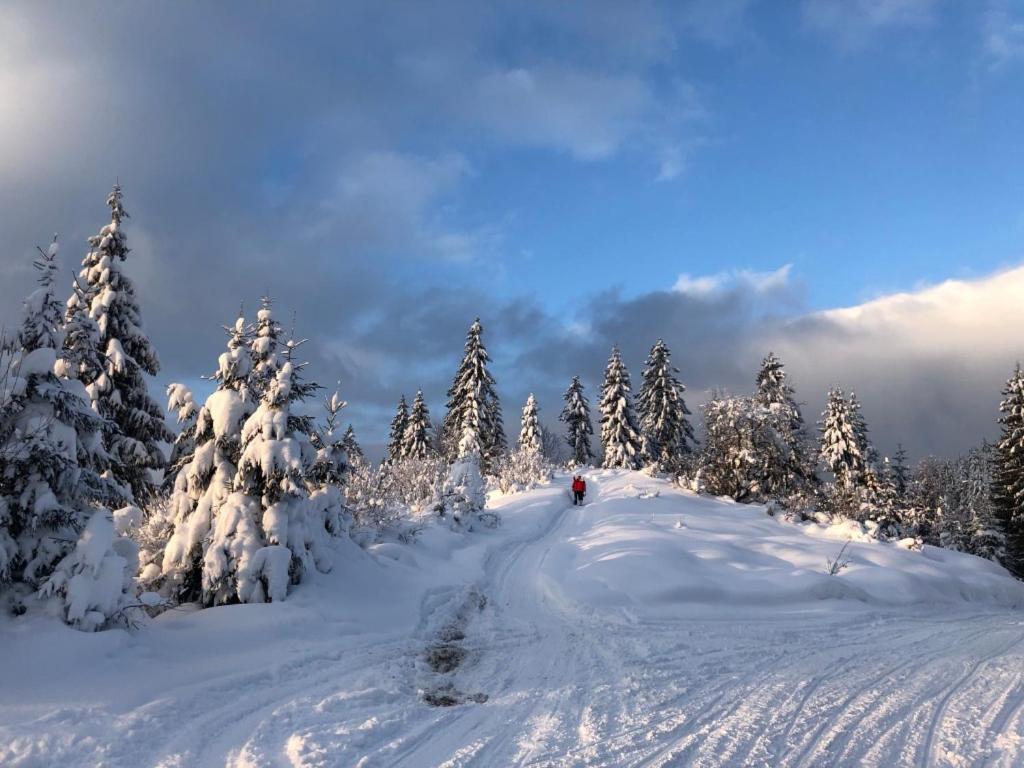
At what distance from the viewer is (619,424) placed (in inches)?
1905

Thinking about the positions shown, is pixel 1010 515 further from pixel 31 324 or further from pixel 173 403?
pixel 31 324

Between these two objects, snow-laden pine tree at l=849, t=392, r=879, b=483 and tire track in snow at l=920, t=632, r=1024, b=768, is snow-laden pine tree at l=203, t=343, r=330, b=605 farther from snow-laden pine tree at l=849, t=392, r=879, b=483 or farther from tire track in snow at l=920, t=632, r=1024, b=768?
snow-laden pine tree at l=849, t=392, r=879, b=483

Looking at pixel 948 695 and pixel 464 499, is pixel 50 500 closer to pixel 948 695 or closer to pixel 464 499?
pixel 948 695

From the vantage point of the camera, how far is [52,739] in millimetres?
4879

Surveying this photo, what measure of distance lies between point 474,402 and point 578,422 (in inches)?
706

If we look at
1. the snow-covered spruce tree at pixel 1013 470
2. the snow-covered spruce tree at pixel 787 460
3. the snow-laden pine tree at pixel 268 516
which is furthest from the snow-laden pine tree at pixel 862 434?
the snow-laden pine tree at pixel 268 516

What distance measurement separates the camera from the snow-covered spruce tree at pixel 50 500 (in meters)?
6.53

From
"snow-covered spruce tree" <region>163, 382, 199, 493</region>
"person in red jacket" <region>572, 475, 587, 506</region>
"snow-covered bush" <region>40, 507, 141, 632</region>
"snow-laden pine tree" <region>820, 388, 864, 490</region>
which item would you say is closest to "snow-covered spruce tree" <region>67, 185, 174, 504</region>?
"snow-covered spruce tree" <region>163, 382, 199, 493</region>

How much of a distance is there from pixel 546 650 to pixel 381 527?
7.79m

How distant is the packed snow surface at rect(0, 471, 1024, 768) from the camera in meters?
5.11

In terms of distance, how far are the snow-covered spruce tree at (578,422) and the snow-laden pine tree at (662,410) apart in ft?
24.6

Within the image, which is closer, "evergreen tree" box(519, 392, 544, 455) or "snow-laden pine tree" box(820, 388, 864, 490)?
"snow-laden pine tree" box(820, 388, 864, 490)

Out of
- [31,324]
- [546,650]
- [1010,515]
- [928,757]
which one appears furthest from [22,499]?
[1010,515]

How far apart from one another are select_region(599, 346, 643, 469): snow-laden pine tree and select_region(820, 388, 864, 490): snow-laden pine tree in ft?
46.1
